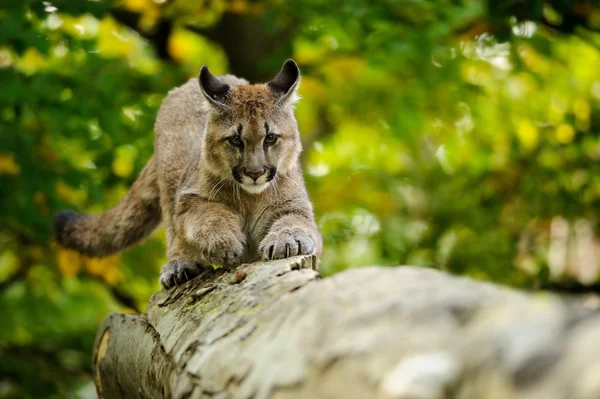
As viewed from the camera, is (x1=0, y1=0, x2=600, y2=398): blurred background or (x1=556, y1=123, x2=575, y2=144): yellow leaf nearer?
(x1=0, y1=0, x2=600, y2=398): blurred background

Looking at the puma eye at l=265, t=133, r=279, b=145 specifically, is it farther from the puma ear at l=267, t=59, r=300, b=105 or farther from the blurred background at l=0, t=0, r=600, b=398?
the blurred background at l=0, t=0, r=600, b=398

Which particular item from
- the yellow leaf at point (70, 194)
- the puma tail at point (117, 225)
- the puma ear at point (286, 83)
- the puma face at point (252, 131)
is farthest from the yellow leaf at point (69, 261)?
the puma ear at point (286, 83)

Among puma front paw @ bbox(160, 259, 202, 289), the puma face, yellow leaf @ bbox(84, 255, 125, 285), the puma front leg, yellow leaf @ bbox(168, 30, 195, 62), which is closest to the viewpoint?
the puma front leg

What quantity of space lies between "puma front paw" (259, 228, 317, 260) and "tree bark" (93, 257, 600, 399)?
2.99ft

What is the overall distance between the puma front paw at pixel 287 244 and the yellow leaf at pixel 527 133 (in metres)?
5.44

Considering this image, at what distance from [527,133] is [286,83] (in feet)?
17.8

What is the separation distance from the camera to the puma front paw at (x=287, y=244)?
5.01m

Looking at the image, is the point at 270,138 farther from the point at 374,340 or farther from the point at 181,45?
the point at 181,45

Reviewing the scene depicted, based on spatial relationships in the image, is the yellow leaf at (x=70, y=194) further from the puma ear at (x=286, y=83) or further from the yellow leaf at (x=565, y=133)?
the yellow leaf at (x=565, y=133)

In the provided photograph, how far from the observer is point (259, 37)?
34.0 feet

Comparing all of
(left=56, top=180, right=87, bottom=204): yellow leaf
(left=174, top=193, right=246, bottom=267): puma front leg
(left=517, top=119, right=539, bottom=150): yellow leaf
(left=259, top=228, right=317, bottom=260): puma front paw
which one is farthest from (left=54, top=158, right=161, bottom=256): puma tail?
(left=517, top=119, right=539, bottom=150): yellow leaf

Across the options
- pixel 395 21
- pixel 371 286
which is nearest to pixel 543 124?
pixel 395 21

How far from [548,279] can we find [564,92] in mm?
3539

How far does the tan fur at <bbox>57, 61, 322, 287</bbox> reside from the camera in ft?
17.5
